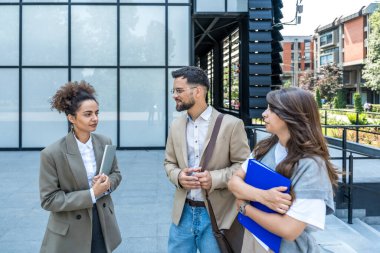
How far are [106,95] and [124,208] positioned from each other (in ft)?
23.6

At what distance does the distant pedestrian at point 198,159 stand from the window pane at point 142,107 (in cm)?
1023

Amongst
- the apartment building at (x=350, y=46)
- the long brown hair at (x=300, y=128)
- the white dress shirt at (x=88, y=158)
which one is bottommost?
the white dress shirt at (x=88, y=158)

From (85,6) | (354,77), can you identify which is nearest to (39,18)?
(85,6)

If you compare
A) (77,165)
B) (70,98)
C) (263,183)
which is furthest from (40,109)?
(263,183)

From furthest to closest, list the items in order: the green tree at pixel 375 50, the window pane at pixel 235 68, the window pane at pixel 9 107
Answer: the green tree at pixel 375 50, the window pane at pixel 235 68, the window pane at pixel 9 107

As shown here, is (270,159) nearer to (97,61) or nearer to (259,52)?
(97,61)

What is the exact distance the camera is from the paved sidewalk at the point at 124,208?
15.6 ft

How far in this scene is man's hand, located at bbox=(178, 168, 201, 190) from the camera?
259cm

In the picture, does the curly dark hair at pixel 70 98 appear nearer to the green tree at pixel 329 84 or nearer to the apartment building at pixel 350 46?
the green tree at pixel 329 84

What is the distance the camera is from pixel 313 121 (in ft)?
6.42

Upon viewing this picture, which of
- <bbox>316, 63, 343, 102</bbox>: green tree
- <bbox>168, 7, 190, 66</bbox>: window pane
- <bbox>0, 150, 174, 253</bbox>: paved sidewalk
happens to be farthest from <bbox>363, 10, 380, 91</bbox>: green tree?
<bbox>0, 150, 174, 253</bbox>: paved sidewalk

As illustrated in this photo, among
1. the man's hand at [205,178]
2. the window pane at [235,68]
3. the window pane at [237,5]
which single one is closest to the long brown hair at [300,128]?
the man's hand at [205,178]

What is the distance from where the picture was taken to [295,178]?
1.87m

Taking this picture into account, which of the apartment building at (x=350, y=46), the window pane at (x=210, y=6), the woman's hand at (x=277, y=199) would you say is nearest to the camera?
the woman's hand at (x=277, y=199)
